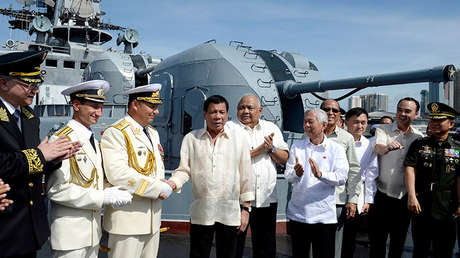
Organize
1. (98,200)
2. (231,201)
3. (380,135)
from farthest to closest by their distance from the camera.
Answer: (380,135) → (231,201) → (98,200)

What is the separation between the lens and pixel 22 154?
1726 mm

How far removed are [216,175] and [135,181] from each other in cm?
61

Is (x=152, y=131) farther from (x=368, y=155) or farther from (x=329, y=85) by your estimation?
(x=329, y=85)

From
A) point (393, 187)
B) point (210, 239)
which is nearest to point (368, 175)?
point (393, 187)

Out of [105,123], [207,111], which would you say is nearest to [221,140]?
[207,111]

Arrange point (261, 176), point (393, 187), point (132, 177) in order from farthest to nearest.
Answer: point (393, 187) < point (261, 176) < point (132, 177)

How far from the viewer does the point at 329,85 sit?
5.08 metres

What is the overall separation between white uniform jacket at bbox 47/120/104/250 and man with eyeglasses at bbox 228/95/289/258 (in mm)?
1270

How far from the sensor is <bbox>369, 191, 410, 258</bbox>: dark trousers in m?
3.33

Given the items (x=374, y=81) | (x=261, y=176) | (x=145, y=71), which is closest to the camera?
(x=261, y=176)

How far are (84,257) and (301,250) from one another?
1656 mm

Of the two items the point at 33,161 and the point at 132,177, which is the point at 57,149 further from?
the point at 132,177

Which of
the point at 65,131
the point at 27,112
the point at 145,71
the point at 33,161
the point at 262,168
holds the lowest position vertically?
the point at 262,168

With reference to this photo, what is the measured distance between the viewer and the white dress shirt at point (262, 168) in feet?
10.0
